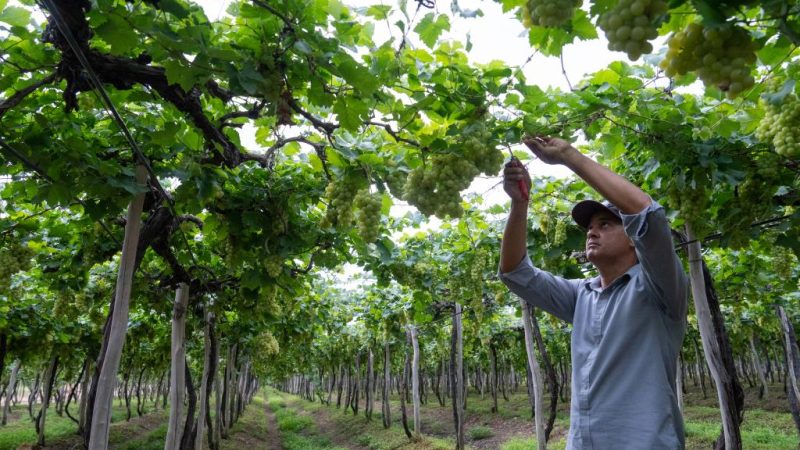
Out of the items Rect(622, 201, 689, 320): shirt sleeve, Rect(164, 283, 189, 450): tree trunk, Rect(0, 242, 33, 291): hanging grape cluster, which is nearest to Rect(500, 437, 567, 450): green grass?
Rect(164, 283, 189, 450): tree trunk

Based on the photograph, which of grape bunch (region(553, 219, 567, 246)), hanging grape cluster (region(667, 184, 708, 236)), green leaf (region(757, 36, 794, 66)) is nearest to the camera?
green leaf (region(757, 36, 794, 66))

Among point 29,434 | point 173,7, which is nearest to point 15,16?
point 173,7

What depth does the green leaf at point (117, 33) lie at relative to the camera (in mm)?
2115

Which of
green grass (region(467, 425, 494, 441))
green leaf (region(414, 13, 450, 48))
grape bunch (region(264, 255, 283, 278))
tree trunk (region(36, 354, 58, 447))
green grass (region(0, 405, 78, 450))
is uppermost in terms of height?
green leaf (region(414, 13, 450, 48))

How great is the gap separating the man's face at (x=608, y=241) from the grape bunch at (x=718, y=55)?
52.9 inches

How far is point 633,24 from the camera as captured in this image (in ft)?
4.29

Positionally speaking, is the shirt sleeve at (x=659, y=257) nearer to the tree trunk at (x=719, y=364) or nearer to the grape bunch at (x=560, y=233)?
the tree trunk at (x=719, y=364)

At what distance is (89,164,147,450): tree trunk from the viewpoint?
368cm

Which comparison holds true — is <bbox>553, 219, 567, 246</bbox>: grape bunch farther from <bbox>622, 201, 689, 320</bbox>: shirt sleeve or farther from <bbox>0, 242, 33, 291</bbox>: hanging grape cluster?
<bbox>0, 242, 33, 291</bbox>: hanging grape cluster

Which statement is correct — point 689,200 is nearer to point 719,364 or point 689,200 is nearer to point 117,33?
point 719,364

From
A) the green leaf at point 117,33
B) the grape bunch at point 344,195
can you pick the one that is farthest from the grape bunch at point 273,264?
the green leaf at point 117,33

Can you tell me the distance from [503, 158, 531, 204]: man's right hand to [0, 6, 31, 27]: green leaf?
2.80 meters

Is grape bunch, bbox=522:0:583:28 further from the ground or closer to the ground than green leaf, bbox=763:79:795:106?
closer to the ground

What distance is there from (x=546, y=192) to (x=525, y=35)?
141 inches
